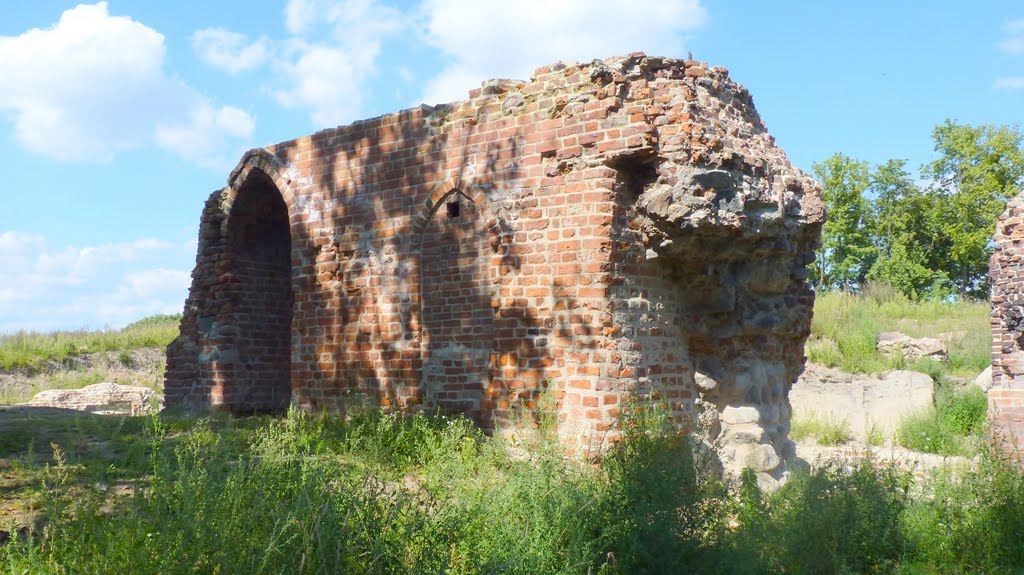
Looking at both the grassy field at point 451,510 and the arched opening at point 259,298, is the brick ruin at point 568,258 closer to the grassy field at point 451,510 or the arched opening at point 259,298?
the grassy field at point 451,510

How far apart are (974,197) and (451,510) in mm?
31571

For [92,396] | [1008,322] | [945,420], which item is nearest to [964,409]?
[945,420]

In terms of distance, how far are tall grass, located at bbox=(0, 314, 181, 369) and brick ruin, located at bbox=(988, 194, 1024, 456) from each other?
18.7m

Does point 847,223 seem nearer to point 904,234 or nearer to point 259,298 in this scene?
point 904,234

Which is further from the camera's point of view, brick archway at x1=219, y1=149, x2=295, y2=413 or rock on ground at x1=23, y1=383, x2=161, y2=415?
rock on ground at x1=23, y1=383, x2=161, y2=415

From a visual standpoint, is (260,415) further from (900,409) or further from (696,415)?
(900,409)

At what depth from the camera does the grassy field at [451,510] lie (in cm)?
388

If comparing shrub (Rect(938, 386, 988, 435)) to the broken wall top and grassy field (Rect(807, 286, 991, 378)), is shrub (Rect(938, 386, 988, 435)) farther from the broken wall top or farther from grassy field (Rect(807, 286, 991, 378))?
the broken wall top

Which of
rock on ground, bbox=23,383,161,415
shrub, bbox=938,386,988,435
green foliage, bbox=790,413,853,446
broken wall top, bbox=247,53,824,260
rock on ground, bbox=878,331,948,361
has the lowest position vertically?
green foliage, bbox=790,413,853,446

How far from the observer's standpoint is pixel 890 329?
17438 millimetres

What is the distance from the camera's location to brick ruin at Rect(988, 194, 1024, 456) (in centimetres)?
1043

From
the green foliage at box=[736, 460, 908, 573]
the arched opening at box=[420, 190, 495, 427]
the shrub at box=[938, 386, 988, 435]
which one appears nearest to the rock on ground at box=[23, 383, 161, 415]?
the arched opening at box=[420, 190, 495, 427]


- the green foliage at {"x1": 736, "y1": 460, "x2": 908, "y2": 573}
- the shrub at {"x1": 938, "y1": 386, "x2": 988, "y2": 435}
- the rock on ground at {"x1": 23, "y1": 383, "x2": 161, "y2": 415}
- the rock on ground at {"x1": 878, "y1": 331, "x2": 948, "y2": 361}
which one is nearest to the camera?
the green foliage at {"x1": 736, "y1": 460, "x2": 908, "y2": 573}

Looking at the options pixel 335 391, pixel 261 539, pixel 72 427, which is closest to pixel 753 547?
pixel 261 539
